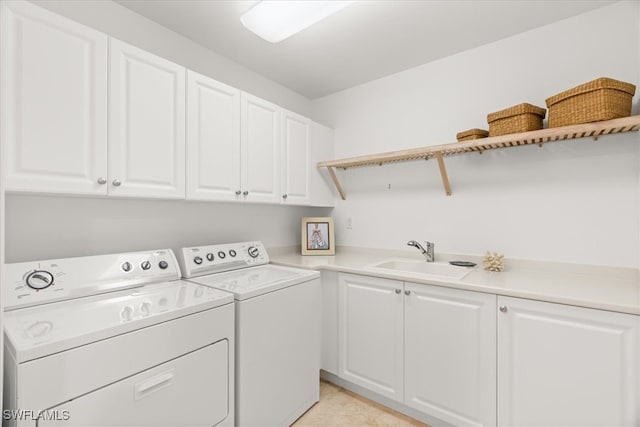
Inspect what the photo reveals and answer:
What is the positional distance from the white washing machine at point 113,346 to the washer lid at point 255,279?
0.10m

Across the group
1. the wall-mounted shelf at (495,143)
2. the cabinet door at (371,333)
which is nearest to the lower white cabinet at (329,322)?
the cabinet door at (371,333)

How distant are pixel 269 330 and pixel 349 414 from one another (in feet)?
2.82

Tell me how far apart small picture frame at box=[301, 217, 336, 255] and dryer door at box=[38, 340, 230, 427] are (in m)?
1.39

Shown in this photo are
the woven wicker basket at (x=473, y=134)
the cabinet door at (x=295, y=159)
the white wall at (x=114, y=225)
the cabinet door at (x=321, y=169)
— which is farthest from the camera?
the cabinet door at (x=321, y=169)

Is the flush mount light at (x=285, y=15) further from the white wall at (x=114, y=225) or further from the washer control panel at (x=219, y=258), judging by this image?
the washer control panel at (x=219, y=258)

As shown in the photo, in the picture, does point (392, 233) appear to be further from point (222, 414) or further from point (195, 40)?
point (195, 40)

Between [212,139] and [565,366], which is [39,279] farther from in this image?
[565,366]

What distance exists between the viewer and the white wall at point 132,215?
1.44 metres

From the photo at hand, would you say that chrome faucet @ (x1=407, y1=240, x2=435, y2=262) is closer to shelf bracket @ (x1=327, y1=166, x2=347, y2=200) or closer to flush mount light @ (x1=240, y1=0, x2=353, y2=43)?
shelf bracket @ (x1=327, y1=166, x2=347, y2=200)

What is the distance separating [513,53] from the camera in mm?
2021

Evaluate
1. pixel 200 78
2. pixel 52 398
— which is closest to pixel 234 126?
pixel 200 78

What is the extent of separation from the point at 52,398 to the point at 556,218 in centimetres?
254

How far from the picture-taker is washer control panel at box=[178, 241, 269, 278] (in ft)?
6.01

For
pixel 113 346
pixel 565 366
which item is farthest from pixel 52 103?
pixel 565 366
